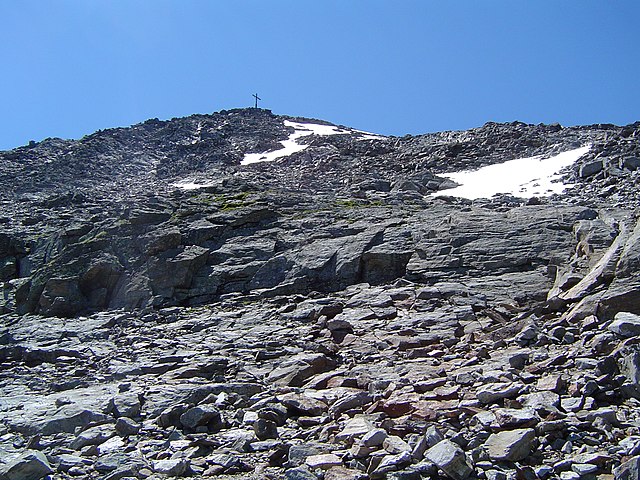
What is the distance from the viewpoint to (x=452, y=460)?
7.80 metres

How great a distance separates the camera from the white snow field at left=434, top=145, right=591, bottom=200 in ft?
97.8

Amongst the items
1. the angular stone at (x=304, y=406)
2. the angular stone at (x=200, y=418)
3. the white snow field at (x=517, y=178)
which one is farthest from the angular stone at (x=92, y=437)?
the white snow field at (x=517, y=178)

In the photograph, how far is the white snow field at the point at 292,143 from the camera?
5019 centimetres

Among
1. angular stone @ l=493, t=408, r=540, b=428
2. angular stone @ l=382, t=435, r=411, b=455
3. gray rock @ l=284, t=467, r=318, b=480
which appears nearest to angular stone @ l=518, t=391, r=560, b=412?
angular stone @ l=493, t=408, r=540, b=428

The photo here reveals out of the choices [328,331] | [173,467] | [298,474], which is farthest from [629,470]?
[328,331]

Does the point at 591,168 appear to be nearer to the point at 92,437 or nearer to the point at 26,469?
the point at 92,437

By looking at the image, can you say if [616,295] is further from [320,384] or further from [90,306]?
[90,306]

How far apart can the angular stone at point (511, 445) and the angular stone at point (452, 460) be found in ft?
1.55

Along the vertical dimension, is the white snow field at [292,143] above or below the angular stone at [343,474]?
above

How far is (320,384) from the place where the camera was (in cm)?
1285

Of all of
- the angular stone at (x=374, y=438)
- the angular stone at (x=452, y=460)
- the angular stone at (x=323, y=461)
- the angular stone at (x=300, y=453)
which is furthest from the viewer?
the angular stone at (x=300, y=453)

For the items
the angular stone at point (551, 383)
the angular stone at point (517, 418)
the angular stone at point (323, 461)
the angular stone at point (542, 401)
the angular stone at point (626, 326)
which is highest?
the angular stone at point (626, 326)

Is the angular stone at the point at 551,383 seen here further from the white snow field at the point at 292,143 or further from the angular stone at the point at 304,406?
the white snow field at the point at 292,143

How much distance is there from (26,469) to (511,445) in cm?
774
